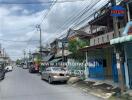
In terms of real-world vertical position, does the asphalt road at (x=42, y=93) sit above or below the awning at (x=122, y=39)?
below

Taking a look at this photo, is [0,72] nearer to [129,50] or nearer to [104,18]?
[104,18]

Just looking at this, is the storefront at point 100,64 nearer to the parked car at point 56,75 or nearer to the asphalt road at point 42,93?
the parked car at point 56,75

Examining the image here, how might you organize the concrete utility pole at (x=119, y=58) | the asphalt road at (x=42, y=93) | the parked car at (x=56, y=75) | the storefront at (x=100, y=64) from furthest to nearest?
1. the storefront at (x=100, y=64)
2. the parked car at (x=56, y=75)
3. the asphalt road at (x=42, y=93)
4. the concrete utility pole at (x=119, y=58)

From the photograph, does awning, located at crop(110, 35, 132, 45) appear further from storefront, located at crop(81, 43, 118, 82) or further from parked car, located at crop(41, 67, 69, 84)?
parked car, located at crop(41, 67, 69, 84)

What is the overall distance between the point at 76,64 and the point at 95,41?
3528 mm

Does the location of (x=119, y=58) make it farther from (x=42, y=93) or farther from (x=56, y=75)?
(x=56, y=75)

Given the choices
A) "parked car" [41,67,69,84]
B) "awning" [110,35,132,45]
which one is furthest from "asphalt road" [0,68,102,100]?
"awning" [110,35,132,45]

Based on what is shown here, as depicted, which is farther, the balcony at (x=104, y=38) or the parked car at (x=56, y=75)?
the balcony at (x=104, y=38)

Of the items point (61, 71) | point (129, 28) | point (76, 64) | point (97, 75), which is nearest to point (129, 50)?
point (129, 28)

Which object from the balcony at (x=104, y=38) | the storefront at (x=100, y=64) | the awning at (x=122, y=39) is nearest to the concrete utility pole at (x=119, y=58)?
the awning at (x=122, y=39)

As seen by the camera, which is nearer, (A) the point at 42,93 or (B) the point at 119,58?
(B) the point at 119,58

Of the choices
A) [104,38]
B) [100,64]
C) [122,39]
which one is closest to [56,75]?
[100,64]

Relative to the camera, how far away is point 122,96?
1371cm

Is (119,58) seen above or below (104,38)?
below
